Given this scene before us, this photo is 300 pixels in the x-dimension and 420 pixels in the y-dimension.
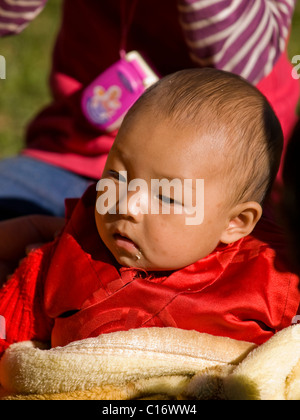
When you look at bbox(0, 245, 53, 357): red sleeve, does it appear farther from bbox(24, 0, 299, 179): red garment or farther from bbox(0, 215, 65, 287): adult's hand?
bbox(24, 0, 299, 179): red garment

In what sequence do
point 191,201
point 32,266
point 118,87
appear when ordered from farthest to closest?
1. point 118,87
2. point 32,266
3. point 191,201

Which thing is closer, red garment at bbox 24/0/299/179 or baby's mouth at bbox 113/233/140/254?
baby's mouth at bbox 113/233/140/254

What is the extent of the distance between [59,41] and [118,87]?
36cm

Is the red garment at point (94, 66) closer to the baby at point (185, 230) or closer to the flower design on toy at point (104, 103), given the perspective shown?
the flower design on toy at point (104, 103)

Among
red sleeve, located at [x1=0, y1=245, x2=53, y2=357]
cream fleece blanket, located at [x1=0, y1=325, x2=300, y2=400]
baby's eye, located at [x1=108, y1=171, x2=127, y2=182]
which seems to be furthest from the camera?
red sleeve, located at [x1=0, y1=245, x2=53, y2=357]

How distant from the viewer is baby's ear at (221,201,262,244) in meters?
1.15

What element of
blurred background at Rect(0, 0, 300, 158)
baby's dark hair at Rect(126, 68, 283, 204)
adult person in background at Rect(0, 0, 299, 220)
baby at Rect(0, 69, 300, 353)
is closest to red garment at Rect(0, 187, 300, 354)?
baby at Rect(0, 69, 300, 353)

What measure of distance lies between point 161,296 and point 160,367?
129 millimetres

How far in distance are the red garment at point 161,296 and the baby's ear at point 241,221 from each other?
1.3 inches

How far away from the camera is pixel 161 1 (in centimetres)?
157

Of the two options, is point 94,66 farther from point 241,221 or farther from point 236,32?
point 241,221

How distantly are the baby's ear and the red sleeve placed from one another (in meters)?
0.39
